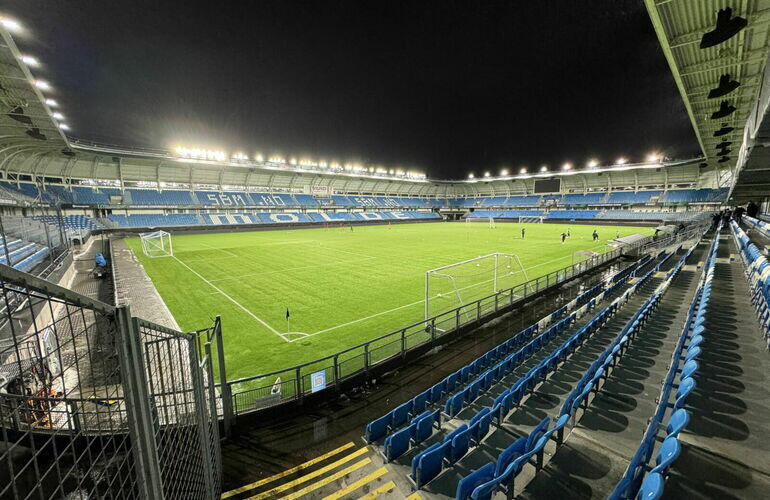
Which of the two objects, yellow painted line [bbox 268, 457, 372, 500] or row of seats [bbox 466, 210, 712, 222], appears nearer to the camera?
yellow painted line [bbox 268, 457, 372, 500]

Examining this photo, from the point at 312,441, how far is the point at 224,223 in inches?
2214

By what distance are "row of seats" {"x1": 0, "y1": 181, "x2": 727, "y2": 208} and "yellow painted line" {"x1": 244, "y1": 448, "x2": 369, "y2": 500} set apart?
44.4 m

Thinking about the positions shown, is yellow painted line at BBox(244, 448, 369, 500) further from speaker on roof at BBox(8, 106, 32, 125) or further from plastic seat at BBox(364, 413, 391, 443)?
speaker on roof at BBox(8, 106, 32, 125)

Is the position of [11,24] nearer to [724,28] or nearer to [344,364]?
[344,364]

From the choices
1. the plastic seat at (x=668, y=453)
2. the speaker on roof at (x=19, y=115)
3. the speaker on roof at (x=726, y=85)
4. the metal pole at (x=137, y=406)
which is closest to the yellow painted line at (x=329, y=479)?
the metal pole at (x=137, y=406)

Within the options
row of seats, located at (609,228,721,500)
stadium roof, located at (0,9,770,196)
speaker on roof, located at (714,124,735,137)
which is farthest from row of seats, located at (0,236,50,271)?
speaker on roof, located at (714,124,735,137)

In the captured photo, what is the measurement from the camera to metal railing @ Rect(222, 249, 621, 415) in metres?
7.41

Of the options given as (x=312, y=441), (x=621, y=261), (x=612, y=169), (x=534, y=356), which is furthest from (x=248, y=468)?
(x=612, y=169)

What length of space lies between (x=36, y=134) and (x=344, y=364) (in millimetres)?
30486

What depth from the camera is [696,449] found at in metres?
4.63

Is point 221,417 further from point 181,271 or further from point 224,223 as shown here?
point 224,223

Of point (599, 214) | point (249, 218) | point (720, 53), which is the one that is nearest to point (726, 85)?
point (720, 53)

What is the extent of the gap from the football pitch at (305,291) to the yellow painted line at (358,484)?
5.03 metres

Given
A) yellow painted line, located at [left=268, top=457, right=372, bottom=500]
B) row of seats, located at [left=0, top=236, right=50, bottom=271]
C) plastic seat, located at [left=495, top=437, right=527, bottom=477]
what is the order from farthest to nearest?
row of seats, located at [left=0, top=236, right=50, bottom=271]
yellow painted line, located at [left=268, top=457, right=372, bottom=500]
plastic seat, located at [left=495, top=437, right=527, bottom=477]
